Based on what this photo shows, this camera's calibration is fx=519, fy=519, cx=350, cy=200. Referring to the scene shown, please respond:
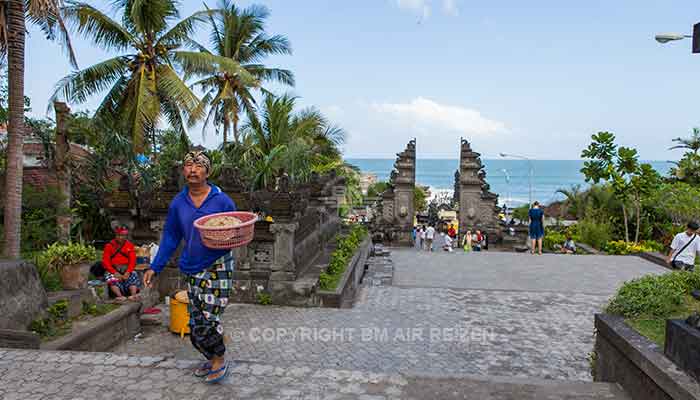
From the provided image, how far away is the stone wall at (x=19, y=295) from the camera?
17.6 ft

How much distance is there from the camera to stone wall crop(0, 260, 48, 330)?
212 inches

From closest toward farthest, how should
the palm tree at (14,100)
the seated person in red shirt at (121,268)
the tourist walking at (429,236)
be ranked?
the seated person in red shirt at (121,268) < the palm tree at (14,100) < the tourist walking at (429,236)

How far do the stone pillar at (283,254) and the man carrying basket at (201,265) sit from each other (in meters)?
4.92

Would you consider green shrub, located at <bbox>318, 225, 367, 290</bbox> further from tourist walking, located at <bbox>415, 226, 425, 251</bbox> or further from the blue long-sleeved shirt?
tourist walking, located at <bbox>415, 226, 425, 251</bbox>

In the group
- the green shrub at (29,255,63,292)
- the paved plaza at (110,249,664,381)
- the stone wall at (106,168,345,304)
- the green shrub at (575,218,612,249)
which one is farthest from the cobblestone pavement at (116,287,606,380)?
the green shrub at (575,218,612,249)

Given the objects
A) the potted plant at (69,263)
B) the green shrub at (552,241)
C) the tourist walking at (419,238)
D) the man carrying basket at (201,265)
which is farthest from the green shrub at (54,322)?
the tourist walking at (419,238)

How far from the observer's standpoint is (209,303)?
13.4 feet

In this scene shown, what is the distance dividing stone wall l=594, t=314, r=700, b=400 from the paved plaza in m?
1.50

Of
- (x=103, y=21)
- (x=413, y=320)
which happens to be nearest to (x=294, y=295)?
(x=413, y=320)

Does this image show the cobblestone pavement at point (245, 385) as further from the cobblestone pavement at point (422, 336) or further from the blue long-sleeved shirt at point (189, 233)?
the cobblestone pavement at point (422, 336)

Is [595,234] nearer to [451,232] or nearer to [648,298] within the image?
[451,232]

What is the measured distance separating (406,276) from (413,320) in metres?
4.41

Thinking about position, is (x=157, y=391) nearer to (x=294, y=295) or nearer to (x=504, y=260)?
(x=294, y=295)

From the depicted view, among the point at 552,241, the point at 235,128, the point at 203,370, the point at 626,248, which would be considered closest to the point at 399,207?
the point at 552,241
